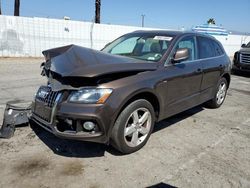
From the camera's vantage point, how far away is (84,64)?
341cm

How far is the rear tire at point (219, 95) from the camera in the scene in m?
6.10

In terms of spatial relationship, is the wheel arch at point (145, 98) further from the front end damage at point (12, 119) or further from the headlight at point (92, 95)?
the front end damage at point (12, 119)

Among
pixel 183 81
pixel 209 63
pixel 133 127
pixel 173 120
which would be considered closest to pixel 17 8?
pixel 209 63

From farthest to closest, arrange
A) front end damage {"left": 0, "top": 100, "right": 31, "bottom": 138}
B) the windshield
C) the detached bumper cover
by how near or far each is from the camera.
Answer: the windshield
front end damage {"left": 0, "top": 100, "right": 31, "bottom": 138}
the detached bumper cover

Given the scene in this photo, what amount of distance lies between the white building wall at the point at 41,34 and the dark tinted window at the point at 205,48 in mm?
11377

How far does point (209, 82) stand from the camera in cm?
554

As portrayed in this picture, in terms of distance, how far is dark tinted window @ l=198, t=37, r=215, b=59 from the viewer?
5314 millimetres

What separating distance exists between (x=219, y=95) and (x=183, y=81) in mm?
2179

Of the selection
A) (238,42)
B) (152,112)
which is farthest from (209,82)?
(238,42)

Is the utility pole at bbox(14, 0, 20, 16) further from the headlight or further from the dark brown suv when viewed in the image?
the headlight

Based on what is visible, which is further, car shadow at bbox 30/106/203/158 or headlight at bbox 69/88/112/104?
car shadow at bbox 30/106/203/158

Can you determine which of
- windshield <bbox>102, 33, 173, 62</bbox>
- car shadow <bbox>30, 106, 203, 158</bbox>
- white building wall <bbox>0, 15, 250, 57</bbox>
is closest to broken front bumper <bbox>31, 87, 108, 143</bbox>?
car shadow <bbox>30, 106, 203, 158</bbox>

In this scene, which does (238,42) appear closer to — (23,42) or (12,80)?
(23,42)

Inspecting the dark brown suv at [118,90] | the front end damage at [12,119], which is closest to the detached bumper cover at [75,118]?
the dark brown suv at [118,90]
